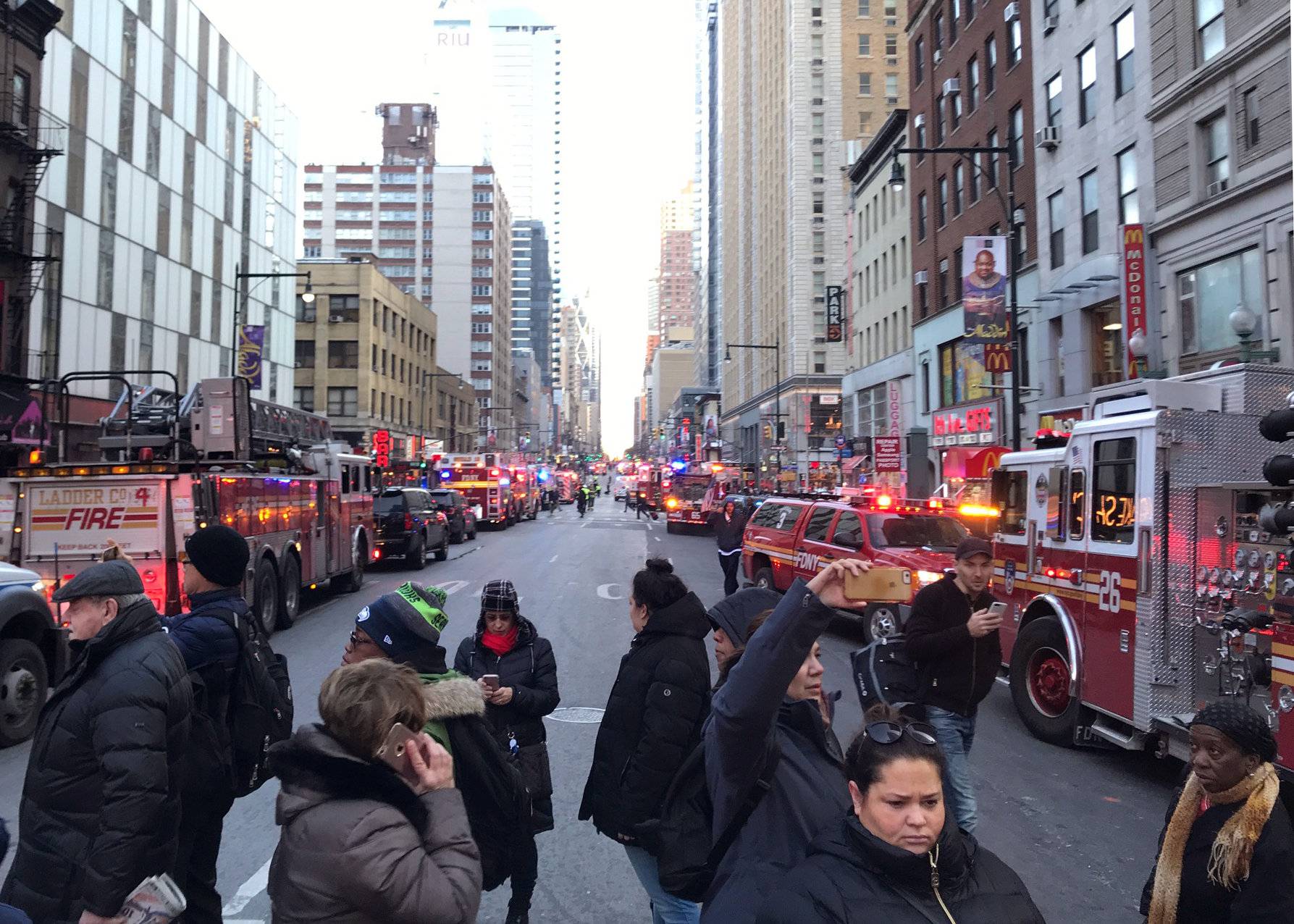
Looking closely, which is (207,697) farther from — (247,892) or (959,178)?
(959,178)

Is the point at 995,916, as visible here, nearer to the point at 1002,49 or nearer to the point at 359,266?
the point at 1002,49

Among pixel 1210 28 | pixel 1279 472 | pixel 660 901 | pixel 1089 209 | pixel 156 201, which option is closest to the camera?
pixel 660 901

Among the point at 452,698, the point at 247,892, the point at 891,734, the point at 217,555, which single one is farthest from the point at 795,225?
the point at 891,734

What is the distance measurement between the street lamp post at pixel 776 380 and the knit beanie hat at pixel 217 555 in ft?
144

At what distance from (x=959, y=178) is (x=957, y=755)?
112 ft

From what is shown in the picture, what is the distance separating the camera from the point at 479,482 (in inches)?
1809

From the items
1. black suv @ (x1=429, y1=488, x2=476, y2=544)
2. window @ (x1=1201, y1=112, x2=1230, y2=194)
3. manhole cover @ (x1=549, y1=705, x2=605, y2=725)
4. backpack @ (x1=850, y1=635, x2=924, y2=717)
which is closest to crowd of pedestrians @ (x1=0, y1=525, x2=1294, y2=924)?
backpack @ (x1=850, y1=635, x2=924, y2=717)

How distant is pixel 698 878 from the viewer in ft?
11.0

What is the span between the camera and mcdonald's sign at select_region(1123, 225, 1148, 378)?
22.2 m

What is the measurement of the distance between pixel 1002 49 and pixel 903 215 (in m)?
11.5

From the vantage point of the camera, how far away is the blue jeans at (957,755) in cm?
498

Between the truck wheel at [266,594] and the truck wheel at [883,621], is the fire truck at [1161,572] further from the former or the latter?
the truck wheel at [266,594]

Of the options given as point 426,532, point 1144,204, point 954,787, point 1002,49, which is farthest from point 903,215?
point 954,787

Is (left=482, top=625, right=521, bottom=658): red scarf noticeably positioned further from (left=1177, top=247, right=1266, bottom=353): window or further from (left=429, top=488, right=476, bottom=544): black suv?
(left=429, top=488, right=476, bottom=544): black suv
